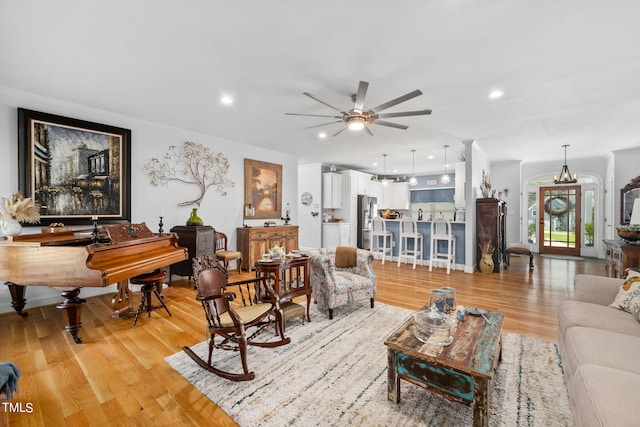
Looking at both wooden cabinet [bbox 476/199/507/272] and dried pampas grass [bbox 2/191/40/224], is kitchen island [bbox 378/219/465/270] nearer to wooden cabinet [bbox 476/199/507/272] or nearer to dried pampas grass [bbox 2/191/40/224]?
wooden cabinet [bbox 476/199/507/272]

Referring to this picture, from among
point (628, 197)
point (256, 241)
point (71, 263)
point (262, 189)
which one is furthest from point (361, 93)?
point (628, 197)

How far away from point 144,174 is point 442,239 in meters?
5.79

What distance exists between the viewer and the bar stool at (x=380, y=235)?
6590 mm

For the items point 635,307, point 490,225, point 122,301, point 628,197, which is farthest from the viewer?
point 628,197

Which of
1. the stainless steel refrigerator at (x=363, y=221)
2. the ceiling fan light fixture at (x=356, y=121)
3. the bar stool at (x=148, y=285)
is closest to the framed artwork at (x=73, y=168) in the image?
the bar stool at (x=148, y=285)

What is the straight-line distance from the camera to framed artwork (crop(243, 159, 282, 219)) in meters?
6.04

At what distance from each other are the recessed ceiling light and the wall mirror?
553 centimetres

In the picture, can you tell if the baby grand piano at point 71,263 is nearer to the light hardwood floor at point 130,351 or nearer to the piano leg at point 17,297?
the light hardwood floor at point 130,351

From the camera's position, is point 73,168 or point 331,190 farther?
point 331,190

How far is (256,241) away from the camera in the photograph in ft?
18.8

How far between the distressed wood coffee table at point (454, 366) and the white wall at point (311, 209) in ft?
21.0

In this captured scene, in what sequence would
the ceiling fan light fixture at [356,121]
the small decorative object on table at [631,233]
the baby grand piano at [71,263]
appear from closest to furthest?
the baby grand piano at [71,263] < the ceiling fan light fixture at [356,121] < the small decorative object on table at [631,233]

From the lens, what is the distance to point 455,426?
5.34 ft

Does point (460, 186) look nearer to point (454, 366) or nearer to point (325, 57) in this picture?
point (325, 57)
